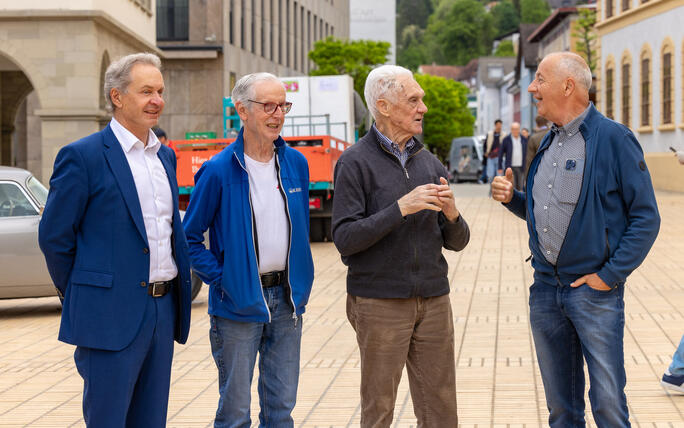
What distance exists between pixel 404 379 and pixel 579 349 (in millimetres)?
2971

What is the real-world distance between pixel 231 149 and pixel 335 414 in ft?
7.82

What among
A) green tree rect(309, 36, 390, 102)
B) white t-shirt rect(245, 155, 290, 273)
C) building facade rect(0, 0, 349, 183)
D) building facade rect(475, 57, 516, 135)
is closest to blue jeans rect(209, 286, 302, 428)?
white t-shirt rect(245, 155, 290, 273)

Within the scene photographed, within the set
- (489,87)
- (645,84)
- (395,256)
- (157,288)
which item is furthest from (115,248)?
(489,87)

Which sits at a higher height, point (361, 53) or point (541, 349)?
point (361, 53)

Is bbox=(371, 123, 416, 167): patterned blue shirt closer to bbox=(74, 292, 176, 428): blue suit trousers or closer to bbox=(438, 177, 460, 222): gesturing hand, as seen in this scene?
bbox=(438, 177, 460, 222): gesturing hand

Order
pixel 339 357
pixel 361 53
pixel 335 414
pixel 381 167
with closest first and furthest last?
pixel 381 167 → pixel 335 414 → pixel 339 357 → pixel 361 53

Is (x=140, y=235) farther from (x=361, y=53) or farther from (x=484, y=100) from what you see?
(x=484, y=100)

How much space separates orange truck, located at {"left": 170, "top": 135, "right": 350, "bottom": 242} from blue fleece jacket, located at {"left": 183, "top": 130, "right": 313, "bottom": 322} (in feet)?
42.0

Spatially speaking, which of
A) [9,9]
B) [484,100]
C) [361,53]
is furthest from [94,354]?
[484,100]

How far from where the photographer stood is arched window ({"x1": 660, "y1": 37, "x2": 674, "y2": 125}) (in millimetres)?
35312

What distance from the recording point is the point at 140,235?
4180 millimetres

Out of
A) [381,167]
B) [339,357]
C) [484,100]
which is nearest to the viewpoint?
[381,167]

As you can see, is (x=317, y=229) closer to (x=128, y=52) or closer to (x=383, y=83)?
(x=128, y=52)

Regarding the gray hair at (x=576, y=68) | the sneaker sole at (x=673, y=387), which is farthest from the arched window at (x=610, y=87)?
the gray hair at (x=576, y=68)
